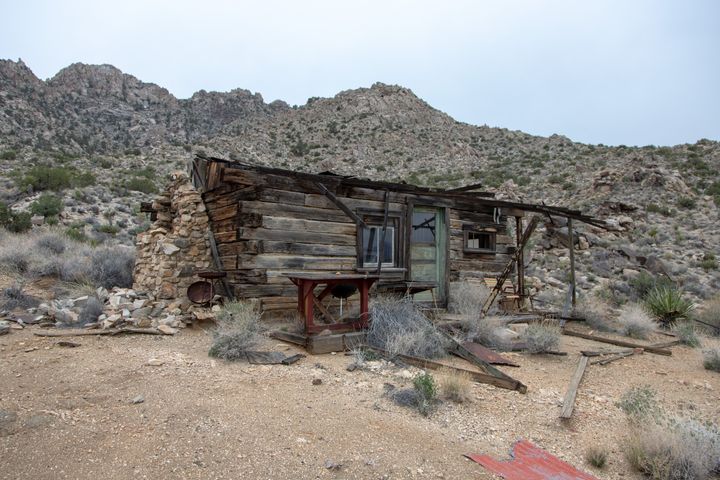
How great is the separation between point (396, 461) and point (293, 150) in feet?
118

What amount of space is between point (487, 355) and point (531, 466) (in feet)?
11.0

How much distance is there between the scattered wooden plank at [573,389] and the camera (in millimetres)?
4813

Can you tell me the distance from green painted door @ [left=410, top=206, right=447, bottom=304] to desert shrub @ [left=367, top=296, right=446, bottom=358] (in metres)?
2.99

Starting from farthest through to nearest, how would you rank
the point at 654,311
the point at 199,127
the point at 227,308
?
the point at 199,127 < the point at 654,311 < the point at 227,308

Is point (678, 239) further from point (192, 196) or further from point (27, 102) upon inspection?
point (27, 102)

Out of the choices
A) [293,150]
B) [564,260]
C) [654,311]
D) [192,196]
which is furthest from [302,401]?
[293,150]

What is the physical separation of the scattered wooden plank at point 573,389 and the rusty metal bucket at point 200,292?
19.6ft

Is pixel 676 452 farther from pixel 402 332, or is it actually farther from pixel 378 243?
pixel 378 243

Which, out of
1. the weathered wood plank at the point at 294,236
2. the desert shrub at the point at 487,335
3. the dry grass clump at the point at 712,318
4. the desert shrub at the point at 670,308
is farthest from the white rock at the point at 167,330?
the dry grass clump at the point at 712,318

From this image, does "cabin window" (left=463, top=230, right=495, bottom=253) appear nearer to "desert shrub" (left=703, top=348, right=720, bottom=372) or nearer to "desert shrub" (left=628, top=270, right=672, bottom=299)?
"desert shrub" (left=703, top=348, right=720, bottom=372)

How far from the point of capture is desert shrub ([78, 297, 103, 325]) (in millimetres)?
7328

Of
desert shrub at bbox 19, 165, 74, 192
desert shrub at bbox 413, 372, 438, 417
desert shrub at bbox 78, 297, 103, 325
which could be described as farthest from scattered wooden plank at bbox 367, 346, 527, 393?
desert shrub at bbox 19, 165, 74, 192

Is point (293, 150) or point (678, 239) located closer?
point (678, 239)

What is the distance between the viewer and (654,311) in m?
11.6
